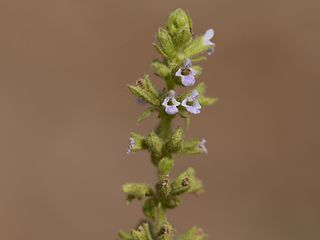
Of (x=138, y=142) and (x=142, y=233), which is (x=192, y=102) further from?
(x=142, y=233)

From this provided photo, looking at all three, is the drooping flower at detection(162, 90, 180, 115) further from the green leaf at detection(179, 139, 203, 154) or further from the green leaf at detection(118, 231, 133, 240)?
the green leaf at detection(118, 231, 133, 240)

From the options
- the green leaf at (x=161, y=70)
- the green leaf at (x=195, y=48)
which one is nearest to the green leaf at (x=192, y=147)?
the green leaf at (x=161, y=70)

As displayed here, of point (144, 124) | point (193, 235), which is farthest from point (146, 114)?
point (144, 124)

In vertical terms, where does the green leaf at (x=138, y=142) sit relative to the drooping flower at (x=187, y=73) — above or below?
below

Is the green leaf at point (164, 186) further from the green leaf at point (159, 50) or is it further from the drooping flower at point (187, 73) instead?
the green leaf at point (159, 50)

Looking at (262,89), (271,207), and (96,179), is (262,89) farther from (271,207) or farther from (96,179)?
(96,179)

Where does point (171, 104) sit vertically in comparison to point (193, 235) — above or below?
above
